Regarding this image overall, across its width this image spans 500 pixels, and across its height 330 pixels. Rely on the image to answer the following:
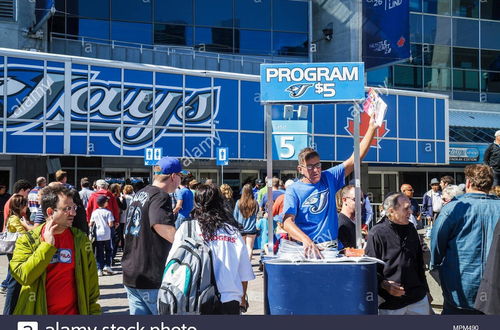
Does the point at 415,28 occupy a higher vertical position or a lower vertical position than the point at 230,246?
higher

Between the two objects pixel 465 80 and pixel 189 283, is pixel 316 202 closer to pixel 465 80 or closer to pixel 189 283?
pixel 189 283

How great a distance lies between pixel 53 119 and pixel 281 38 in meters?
15.6

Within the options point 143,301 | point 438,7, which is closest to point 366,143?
point 143,301

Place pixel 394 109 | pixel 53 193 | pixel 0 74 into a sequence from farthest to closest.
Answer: pixel 394 109 < pixel 0 74 < pixel 53 193

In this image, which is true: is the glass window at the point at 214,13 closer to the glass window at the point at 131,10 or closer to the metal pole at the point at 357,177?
the glass window at the point at 131,10

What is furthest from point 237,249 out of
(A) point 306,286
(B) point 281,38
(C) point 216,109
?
(B) point 281,38

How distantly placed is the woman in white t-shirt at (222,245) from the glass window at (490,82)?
32.9 meters

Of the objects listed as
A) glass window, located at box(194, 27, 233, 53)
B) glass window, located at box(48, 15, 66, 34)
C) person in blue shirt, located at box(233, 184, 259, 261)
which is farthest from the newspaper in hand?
glass window, located at box(194, 27, 233, 53)

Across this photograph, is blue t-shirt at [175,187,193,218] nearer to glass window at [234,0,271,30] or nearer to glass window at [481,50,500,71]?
glass window at [234,0,271,30]

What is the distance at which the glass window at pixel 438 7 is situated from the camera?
3322cm

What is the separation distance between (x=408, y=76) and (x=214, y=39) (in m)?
9.95

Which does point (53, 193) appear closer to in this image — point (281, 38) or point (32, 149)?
point (32, 149)

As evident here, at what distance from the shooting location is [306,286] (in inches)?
184

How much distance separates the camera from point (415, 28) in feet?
108
